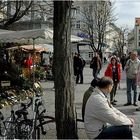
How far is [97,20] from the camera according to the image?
75.5m

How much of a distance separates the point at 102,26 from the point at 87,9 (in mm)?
6473

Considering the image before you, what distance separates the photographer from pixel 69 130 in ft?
22.9

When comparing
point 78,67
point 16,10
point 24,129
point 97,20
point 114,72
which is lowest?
point 78,67

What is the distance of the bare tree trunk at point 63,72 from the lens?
22.0ft

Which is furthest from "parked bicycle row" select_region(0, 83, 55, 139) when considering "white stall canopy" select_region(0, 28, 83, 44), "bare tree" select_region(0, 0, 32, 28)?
"bare tree" select_region(0, 0, 32, 28)

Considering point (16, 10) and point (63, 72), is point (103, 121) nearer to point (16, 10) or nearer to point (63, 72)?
point (63, 72)

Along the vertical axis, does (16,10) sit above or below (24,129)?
above

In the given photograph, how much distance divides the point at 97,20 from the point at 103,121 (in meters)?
69.6

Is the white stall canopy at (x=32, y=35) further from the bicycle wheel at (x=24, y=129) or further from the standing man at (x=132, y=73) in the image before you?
the bicycle wheel at (x=24, y=129)

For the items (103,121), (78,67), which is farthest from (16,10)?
(103,121)

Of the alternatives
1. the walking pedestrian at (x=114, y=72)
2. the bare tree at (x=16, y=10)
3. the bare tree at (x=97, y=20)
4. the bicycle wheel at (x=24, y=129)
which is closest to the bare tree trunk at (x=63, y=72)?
the bicycle wheel at (x=24, y=129)

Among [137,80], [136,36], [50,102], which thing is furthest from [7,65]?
[136,36]

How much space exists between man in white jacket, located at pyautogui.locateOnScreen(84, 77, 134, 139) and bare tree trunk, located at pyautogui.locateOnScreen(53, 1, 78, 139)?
1.05ft

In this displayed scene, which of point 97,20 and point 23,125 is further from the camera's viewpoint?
point 97,20
